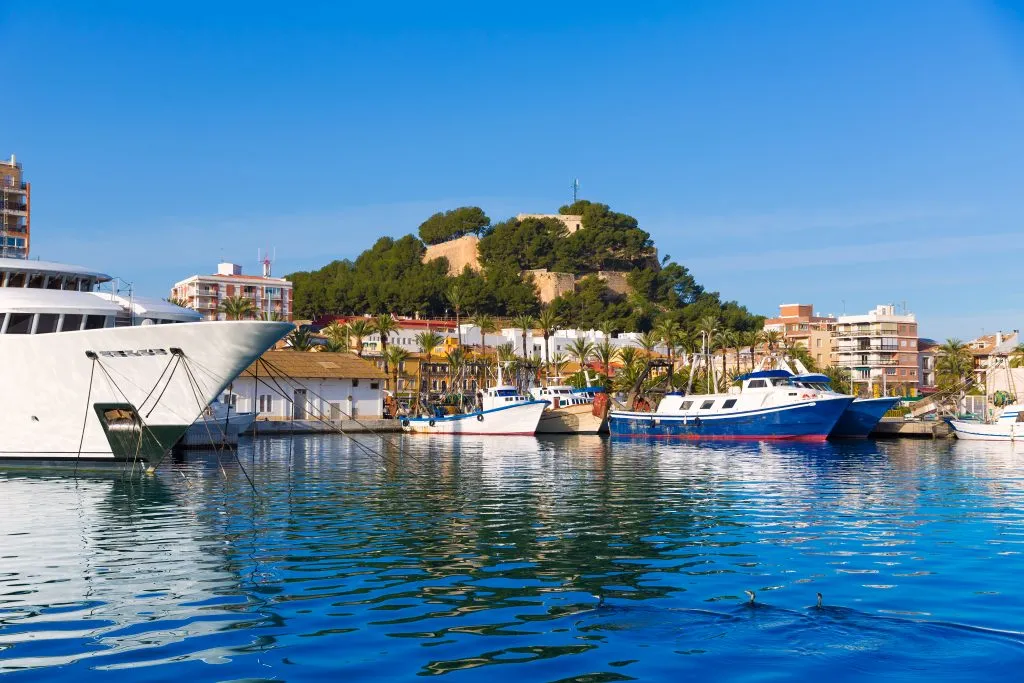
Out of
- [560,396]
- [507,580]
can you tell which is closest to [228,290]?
[560,396]

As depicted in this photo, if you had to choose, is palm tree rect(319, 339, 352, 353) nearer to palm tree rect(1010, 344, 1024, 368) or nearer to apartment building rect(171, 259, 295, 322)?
apartment building rect(171, 259, 295, 322)

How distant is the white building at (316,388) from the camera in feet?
236

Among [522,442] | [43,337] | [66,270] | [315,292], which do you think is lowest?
[522,442]

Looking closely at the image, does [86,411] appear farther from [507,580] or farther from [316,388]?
[316,388]

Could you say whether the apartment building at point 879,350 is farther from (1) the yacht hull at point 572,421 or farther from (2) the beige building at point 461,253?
(1) the yacht hull at point 572,421

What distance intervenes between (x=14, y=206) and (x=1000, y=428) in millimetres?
103685

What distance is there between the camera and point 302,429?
68875mm

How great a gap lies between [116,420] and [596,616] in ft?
71.9

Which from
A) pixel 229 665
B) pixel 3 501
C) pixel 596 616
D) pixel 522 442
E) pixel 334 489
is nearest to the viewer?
pixel 229 665

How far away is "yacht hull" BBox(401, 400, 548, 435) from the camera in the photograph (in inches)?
2518

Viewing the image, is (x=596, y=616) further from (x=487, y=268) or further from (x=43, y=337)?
(x=487, y=268)

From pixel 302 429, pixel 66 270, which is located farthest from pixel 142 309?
pixel 302 429

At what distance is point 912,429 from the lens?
229 ft

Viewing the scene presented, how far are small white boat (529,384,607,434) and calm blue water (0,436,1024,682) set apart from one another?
39556 mm
